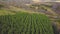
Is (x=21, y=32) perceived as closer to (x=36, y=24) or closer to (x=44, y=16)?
(x=36, y=24)

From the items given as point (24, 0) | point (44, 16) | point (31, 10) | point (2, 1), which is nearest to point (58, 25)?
point (44, 16)

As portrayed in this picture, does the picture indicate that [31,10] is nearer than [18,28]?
No

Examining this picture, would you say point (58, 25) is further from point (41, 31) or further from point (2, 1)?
point (2, 1)

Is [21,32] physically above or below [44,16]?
below

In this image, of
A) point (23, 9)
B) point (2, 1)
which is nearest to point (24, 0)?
point (23, 9)

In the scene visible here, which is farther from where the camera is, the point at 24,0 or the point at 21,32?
the point at 24,0

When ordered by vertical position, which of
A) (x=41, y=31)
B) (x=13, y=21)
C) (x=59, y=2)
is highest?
(x=59, y=2)
